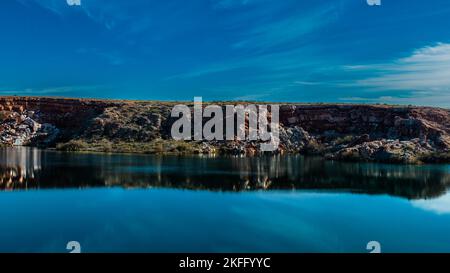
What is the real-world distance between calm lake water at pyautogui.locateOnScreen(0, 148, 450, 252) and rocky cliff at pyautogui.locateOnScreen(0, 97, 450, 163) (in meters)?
20.0

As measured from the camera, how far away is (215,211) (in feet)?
62.5

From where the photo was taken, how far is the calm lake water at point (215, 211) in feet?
46.5

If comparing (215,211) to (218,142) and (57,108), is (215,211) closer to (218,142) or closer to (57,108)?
(218,142)

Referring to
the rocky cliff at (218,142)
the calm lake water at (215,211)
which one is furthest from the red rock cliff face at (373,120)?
the calm lake water at (215,211)

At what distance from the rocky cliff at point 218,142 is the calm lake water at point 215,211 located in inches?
789

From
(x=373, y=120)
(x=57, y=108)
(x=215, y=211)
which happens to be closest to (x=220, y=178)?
(x=215, y=211)

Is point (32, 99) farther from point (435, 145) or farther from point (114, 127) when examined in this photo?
point (435, 145)

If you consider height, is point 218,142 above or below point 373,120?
below

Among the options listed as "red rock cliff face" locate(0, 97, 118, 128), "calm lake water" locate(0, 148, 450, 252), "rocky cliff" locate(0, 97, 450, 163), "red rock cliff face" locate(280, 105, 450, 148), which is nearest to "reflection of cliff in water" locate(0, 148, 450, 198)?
"calm lake water" locate(0, 148, 450, 252)

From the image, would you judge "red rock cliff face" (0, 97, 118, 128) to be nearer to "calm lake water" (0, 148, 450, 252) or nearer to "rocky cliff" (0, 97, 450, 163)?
"rocky cliff" (0, 97, 450, 163)

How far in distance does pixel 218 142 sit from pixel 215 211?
36.9 metres

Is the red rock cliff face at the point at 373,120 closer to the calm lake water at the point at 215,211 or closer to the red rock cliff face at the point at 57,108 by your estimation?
the calm lake water at the point at 215,211
